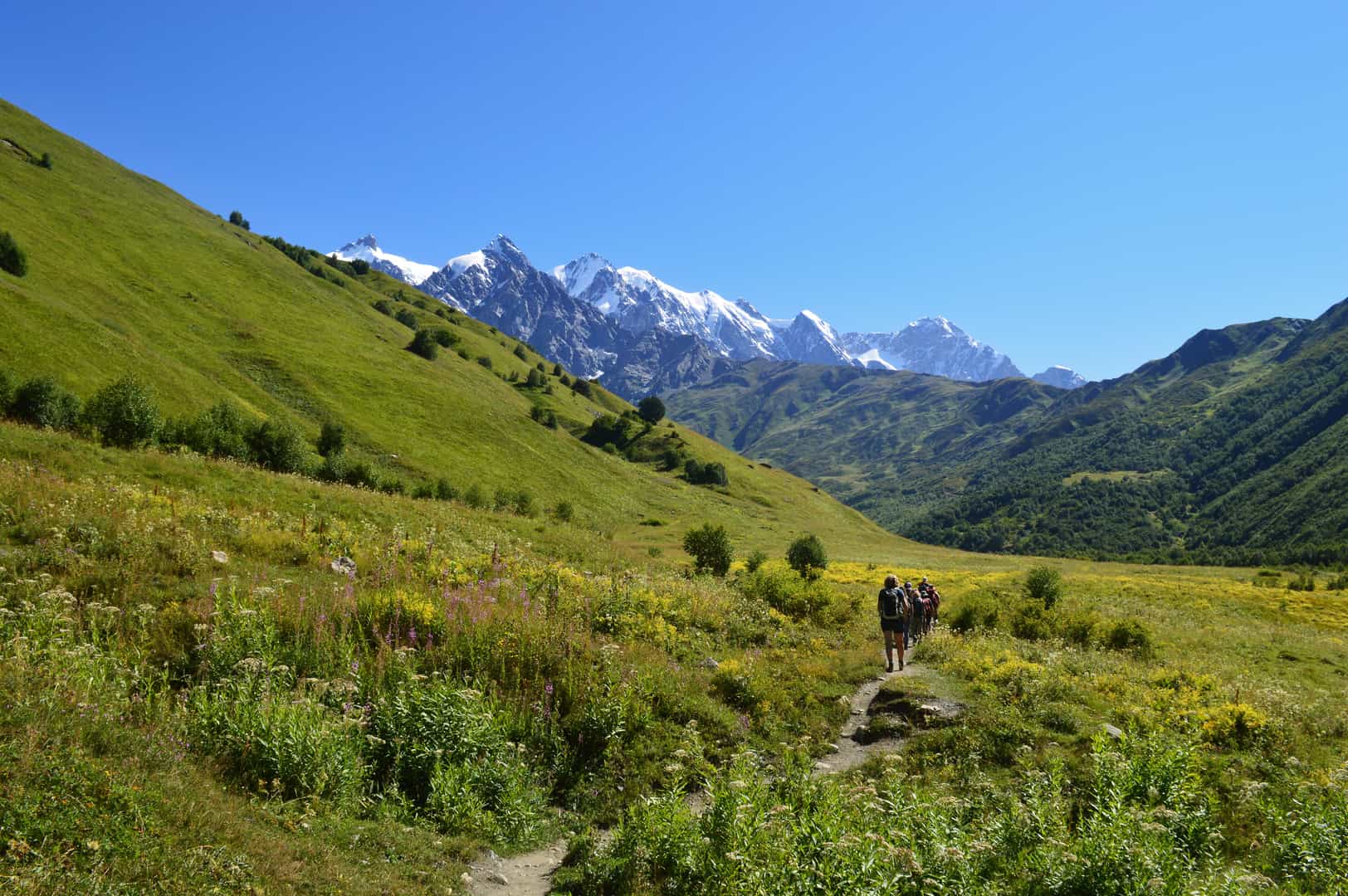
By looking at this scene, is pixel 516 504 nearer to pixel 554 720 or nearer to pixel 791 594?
pixel 791 594

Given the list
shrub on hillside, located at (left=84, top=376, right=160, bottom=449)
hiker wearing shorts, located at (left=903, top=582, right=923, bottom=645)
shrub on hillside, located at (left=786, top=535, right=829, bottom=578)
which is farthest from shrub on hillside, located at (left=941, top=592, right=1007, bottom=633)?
shrub on hillside, located at (left=84, top=376, right=160, bottom=449)

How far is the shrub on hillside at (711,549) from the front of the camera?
38.0 metres

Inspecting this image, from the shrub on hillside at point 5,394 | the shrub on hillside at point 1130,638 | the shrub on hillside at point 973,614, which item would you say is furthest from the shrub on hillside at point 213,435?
the shrub on hillside at point 1130,638

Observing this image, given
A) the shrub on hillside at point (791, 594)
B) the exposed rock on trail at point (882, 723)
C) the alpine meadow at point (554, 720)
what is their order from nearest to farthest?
the alpine meadow at point (554, 720) → the exposed rock on trail at point (882, 723) → the shrub on hillside at point (791, 594)

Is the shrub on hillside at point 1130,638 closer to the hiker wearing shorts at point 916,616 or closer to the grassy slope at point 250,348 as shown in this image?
the hiker wearing shorts at point 916,616

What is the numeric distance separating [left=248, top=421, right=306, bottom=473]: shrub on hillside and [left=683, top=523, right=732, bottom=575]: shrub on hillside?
86.0 ft

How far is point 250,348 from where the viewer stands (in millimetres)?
72250

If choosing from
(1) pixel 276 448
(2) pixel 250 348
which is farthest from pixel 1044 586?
(2) pixel 250 348

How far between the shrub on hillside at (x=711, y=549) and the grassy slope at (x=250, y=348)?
25.4 m

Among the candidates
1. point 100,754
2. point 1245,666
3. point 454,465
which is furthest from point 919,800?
point 454,465

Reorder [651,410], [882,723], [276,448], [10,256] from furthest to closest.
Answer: [651,410]
[10,256]
[276,448]
[882,723]

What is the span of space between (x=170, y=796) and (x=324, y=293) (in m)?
122

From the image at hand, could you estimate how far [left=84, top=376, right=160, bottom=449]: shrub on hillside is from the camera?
103ft

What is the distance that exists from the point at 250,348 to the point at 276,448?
127 ft
